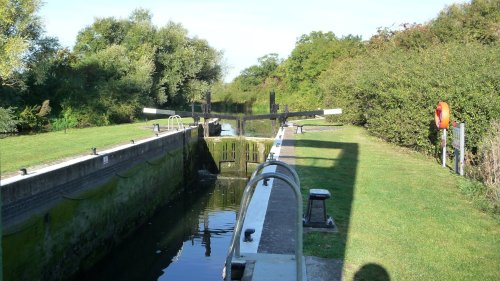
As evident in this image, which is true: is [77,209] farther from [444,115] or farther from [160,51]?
[160,51]

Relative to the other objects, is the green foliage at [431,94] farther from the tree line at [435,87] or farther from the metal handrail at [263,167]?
the metal handrail at [263,167]

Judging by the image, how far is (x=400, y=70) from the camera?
51.5 ft

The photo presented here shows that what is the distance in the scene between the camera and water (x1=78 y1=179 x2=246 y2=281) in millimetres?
9602

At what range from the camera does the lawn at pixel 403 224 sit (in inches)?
203

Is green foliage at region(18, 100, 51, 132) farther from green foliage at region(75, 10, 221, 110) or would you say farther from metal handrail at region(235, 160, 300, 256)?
metal handrail at region(235, 160, 300, 256)

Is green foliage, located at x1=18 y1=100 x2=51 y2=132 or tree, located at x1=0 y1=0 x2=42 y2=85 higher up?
tree, located at x1=0 y1=0 x2=42 y2=85

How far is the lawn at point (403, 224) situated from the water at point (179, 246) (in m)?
2.86

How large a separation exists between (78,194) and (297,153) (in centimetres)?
685

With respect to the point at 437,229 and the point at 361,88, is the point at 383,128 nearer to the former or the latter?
the point at 361,88

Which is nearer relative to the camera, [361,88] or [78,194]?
[78,194]

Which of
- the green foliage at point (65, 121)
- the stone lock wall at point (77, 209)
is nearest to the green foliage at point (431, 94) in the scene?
the stone lock wall at point (77, 209)

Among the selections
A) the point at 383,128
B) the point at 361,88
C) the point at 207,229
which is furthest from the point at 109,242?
the point at 361,88

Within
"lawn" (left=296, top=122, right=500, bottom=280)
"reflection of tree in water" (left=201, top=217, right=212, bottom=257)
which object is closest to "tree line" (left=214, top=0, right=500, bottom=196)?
"lawn" (left=296, top=122, right=500, bottom=280)

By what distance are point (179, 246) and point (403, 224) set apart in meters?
6.45
